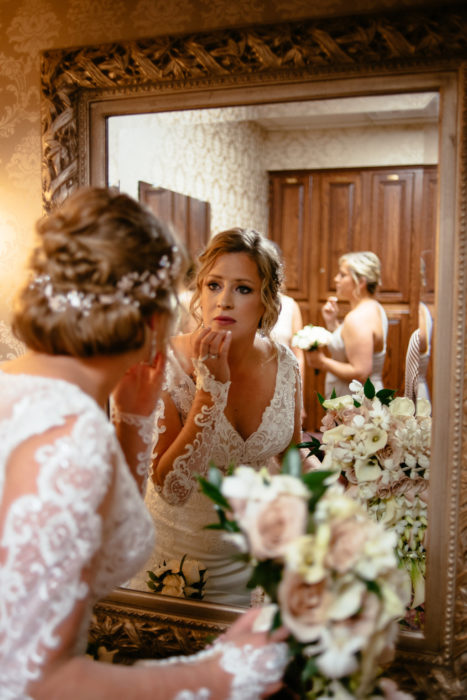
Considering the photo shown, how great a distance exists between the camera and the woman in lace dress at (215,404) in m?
1.63

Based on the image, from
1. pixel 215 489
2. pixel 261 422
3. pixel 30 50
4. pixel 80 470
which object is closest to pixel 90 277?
pixel 80 470

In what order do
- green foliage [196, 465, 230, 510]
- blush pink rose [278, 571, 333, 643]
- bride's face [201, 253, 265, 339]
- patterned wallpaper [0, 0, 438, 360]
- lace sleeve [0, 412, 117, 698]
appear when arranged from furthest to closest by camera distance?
1. bride's face [201, 253, 265, 339]
2. patterned wallpaper [0, 0, 438, 360]
3. green foliage [196, 465, 230, 510]
4. blush pink rose [278, 571, 333, 643]
5. lace sleeve [0, 412, 117, 698]

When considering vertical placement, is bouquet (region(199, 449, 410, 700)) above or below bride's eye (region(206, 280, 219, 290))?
below

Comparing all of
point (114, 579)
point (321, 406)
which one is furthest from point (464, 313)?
point (114, 579)

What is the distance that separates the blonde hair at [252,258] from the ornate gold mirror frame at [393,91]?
0.33m

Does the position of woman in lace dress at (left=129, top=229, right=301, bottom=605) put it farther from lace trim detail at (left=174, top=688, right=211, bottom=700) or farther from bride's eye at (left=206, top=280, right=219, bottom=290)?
lace trim detail at (left=174, top=688, right=211, bottom=700)

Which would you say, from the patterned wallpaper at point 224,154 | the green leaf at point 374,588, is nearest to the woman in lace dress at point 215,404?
the patterned wallpaper at point 224,154

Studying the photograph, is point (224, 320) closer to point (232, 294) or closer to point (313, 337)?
point (232, 294)

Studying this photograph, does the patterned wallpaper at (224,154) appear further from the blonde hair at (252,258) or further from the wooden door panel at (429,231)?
the wooden door panel at (429,231)

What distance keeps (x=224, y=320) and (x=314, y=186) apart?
421 mm

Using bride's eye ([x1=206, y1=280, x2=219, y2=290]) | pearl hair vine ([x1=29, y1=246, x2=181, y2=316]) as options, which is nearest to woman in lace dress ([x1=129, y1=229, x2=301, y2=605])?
bride's eye ([x1=206, y1=280, x2=219, y2=290])

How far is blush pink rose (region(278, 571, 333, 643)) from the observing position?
38.0 inches

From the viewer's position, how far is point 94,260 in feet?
3.33

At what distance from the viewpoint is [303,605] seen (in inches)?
38.6
